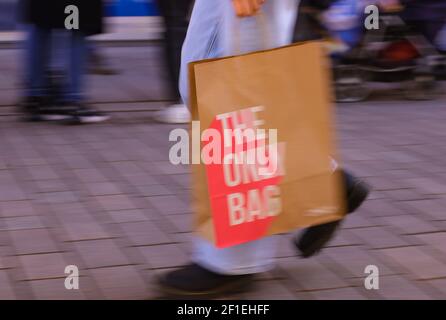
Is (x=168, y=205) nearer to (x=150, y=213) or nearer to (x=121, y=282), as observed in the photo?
(x=150, y=213)

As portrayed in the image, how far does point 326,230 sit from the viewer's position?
3.60 m

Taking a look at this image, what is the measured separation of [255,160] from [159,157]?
8.27 feet

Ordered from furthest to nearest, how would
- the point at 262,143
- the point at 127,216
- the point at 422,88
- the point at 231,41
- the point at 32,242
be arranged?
1. the point at 422,88
2. the point at 127,216
3. the point at 32,242
4. the point at 231,41
5. the point at 262,143

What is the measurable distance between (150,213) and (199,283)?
114 centimetres

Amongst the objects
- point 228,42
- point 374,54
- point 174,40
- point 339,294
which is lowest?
point 339,294

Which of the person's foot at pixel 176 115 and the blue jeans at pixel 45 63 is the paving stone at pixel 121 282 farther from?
the blue jeans at pixel 45 63

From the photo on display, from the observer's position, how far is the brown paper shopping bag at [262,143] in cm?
315

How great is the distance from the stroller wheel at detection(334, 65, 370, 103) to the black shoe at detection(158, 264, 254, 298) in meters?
4.18

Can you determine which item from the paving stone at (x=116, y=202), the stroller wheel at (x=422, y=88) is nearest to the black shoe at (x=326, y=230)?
the paving stone at (x=116, y=202)

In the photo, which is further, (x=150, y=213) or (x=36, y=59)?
(x=36, y=59)

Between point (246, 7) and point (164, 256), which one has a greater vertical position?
point (246, 7)

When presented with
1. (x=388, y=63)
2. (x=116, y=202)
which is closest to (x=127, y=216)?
(x=116, y=202)

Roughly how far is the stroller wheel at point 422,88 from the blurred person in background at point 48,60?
2541 millimetres

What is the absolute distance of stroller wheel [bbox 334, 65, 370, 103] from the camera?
7.44 m
